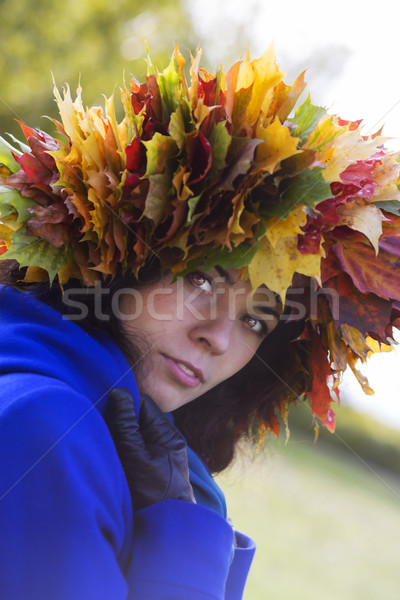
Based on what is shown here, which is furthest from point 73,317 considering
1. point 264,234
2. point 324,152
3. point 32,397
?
point 324,152

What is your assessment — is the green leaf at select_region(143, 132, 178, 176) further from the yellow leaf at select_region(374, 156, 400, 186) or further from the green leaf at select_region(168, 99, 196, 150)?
the yellow leaf at select_region(374, 156, 400, 186)

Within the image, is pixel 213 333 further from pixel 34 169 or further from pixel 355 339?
pixel 34 169

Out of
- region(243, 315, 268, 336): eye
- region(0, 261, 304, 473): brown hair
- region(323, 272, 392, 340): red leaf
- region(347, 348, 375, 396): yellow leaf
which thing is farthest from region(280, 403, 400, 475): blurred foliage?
region(323, 272, 392, 340): red leaf

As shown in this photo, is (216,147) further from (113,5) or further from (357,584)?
(113,5)

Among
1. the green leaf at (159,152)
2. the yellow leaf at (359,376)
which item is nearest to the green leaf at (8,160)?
the green leaf at (159,152)

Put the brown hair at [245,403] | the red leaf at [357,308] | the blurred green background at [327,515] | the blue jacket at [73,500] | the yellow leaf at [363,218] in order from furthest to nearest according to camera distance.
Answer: the blurred green background at [327,515], the brown hair at [245,403], the red leaf at [357,308], the yellow leaf at [363,218], the blue jacket at [73,500]

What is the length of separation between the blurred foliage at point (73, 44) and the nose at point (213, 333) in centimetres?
580

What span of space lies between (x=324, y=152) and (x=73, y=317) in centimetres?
66

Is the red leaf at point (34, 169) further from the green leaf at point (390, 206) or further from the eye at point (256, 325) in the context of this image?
the green leaf at point (390, 206)

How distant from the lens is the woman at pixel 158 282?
0.97 m

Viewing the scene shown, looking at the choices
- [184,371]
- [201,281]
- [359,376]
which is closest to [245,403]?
[359,376]

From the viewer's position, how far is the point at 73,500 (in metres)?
0.92

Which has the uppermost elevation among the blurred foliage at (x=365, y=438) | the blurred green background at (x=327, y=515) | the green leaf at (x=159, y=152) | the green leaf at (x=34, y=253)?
the green leaf at (x=159, y=152)

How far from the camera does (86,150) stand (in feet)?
4.02
